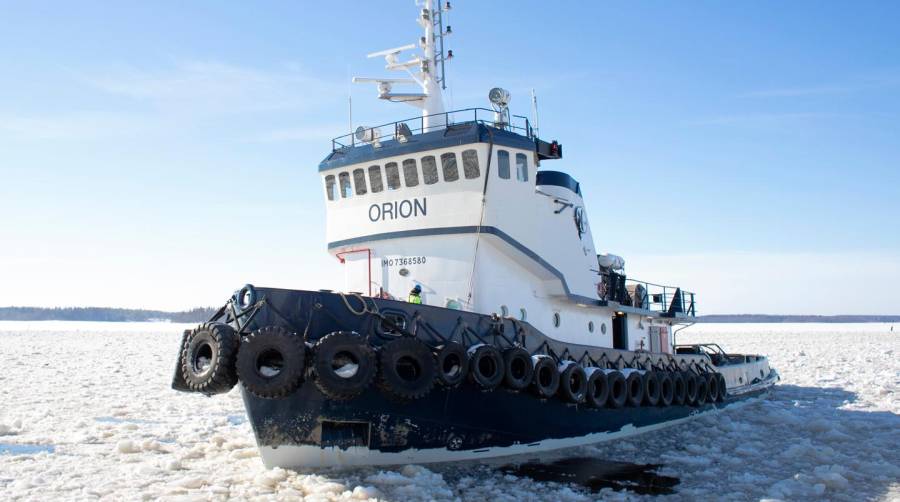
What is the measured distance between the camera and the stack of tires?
25.0 ft

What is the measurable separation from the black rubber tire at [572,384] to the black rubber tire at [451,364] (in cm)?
174

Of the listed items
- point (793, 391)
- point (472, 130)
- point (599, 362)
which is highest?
point (472, 130)

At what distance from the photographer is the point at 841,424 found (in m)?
12.7

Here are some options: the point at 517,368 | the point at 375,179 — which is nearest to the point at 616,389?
the point at 517,368

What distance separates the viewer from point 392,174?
11.1 metres

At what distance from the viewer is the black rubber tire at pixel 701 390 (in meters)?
13.4

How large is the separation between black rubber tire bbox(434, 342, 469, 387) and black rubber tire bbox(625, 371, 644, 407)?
3674mm

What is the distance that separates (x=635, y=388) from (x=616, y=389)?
2.36 feet

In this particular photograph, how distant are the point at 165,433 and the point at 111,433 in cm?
86

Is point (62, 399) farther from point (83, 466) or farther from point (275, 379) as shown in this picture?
point (275, 379)

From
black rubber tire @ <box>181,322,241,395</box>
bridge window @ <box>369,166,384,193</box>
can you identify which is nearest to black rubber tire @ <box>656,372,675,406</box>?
bridge window @ <box>369,166,384,193</box>

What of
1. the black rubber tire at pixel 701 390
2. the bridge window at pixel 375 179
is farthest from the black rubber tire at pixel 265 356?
the black rubber tire at pixel 701 390

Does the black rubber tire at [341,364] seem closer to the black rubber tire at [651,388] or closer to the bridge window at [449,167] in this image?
the bridge window at [449,167]

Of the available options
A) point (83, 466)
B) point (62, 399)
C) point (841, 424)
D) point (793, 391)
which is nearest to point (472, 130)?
point (83, 466)
